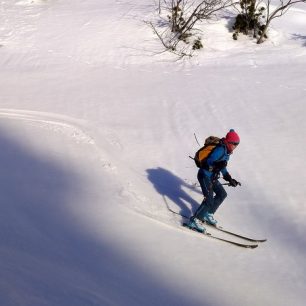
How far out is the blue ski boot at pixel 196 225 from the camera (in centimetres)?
634

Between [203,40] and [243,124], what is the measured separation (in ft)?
19.4

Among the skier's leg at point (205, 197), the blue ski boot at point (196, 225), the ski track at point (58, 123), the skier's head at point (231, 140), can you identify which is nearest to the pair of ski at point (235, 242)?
the blue ski boot at point (196, 225)

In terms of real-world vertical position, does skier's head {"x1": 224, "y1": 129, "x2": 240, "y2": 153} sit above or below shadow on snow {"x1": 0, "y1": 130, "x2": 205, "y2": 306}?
above

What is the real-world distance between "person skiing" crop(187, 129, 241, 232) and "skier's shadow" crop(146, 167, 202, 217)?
0.52 meters

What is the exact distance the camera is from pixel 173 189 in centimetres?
759

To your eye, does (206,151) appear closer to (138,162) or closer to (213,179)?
(213,179)

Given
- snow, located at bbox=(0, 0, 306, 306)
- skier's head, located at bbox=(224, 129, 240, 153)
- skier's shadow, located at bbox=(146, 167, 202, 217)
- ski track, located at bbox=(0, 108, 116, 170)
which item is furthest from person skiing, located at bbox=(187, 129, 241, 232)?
ski track, located at bbox=(0, 108, 116, 170)

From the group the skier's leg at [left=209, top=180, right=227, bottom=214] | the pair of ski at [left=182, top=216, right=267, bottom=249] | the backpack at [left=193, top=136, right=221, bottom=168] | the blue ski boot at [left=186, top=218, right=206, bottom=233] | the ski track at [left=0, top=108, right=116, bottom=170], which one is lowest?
the ski track at [left=0, top=108, right=116, bottom=170]

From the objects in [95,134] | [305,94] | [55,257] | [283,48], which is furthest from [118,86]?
[55,257]

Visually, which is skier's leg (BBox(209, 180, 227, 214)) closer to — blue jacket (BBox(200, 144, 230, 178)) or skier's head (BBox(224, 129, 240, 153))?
blue jacket (BBox(200, 144, 230, 178))

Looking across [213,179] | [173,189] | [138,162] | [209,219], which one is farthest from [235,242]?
[138,162]

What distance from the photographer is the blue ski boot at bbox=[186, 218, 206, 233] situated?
6.34m

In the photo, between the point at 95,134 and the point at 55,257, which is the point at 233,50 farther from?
the point at 55,257

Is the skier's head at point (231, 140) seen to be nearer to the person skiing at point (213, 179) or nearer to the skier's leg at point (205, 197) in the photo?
the person skiing at point (213, 179)
